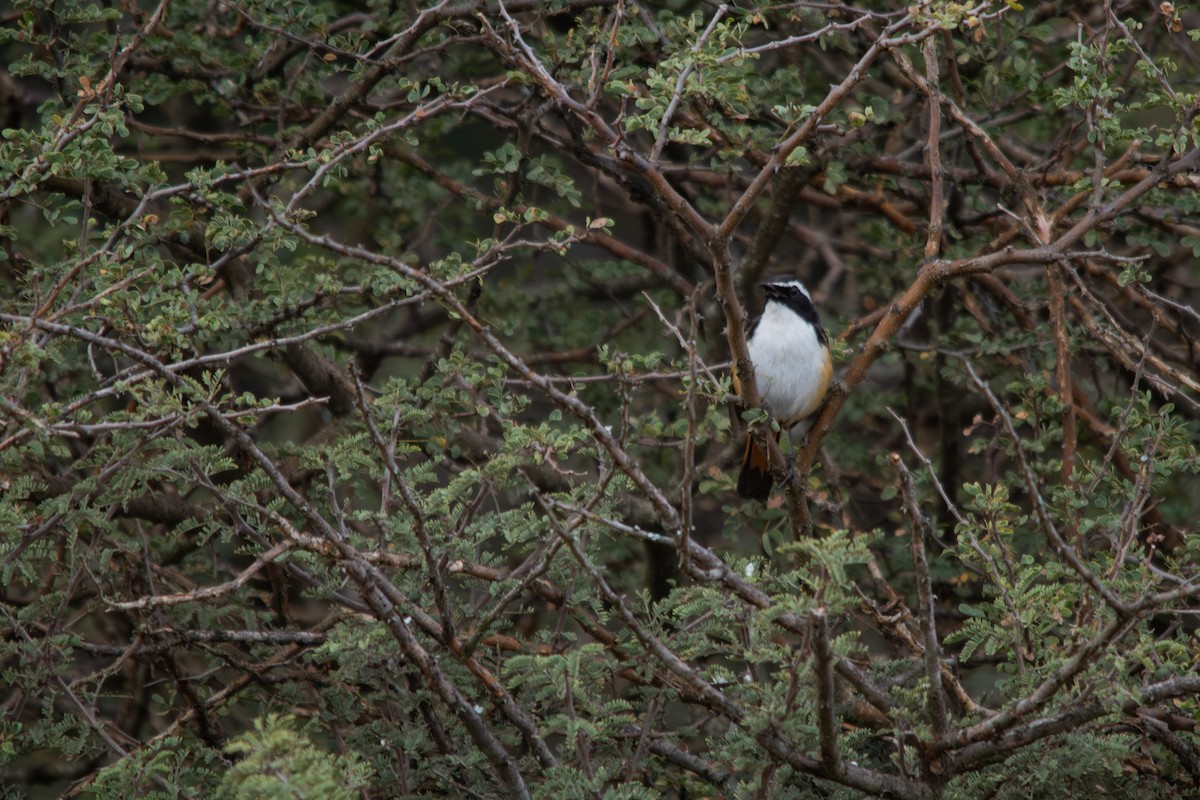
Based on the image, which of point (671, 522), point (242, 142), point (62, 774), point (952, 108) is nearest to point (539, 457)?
point (671, 522)

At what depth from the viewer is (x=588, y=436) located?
13.6 feet

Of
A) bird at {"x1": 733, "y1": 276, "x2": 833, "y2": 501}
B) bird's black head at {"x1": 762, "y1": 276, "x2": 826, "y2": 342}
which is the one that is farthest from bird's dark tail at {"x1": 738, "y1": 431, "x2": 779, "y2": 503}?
bird's black head at {"x1": 762, "y1": 276, "x2": 826, "y2": 342}

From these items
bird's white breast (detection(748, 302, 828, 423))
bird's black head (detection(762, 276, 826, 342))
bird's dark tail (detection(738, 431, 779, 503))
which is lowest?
bird's dark tail (detection(738, 431, 779, 503))

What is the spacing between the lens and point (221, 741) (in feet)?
14.0

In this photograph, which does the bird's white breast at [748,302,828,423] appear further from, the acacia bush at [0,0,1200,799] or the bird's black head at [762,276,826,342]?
the acacia bush at [0,0,1200,799]

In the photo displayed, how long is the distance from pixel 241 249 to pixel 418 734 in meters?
1.75

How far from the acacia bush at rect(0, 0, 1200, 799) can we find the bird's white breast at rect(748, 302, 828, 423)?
7.7 inches

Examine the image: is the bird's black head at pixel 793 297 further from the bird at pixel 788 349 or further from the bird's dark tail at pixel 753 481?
the bird's dark tail at pixel 753 481

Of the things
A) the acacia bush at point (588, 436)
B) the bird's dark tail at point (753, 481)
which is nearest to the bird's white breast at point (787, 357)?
the acacia bush at point (588, 436)

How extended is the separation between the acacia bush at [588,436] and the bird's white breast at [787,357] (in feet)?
0.64

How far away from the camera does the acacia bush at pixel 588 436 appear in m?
3.22

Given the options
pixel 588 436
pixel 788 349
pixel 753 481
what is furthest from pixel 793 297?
pixel 588 436

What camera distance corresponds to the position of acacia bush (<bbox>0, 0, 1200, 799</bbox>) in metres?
3.22

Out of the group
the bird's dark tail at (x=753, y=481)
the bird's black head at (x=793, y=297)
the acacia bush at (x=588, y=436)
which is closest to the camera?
the acacia bush at (x=588, y=436)
